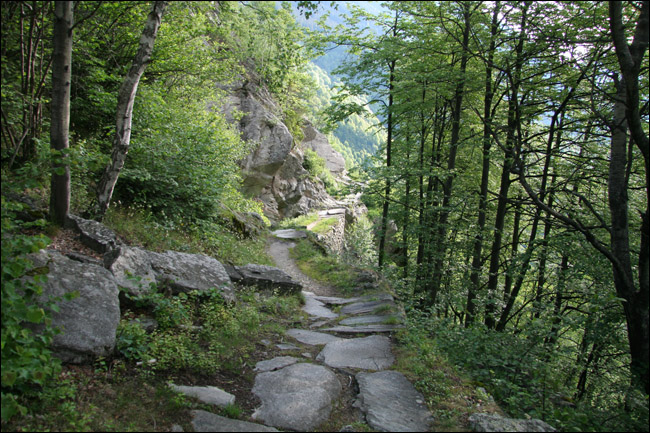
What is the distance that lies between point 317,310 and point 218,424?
5260 mm

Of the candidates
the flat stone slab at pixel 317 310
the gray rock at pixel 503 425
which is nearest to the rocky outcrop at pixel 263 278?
the flat stone slab at pixel 317 310

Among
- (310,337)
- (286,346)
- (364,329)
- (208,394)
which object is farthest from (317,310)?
(208,394)

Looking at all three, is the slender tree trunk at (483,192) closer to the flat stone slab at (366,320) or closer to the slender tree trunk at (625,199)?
the flat stone slab at (366,320)

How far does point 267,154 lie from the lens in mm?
22094

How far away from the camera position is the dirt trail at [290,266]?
11.3 metres

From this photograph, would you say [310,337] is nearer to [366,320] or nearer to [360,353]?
[360,353]

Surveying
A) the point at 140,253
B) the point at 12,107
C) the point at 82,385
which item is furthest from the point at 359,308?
the point at 12,107

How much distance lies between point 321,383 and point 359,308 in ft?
14.6

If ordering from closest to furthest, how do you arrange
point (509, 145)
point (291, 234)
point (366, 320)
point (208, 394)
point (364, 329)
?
point (208, 394)
point (364, 329)
point (366, 320)
point (509, 145)
point (291, 234)

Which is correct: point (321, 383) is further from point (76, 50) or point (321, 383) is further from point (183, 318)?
point (76, 50)

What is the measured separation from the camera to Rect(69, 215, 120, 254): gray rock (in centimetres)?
518

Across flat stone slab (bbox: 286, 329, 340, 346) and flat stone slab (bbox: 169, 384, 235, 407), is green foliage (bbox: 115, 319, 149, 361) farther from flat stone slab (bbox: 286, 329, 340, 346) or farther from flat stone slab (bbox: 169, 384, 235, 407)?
flat stone slab (bbox: 286, 329, 340, 346)

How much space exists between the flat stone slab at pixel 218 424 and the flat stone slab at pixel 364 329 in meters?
3.45

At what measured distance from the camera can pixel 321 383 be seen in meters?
4.02
